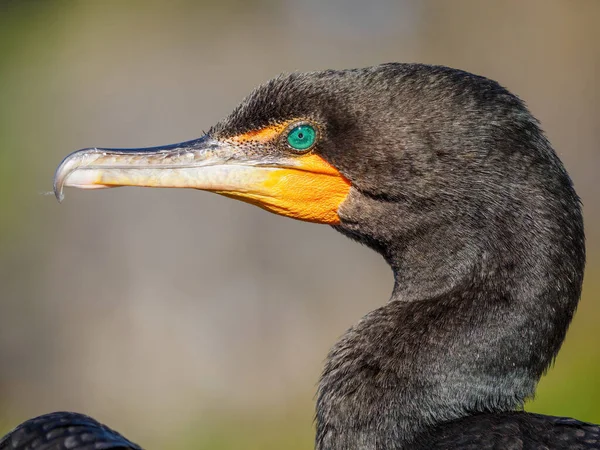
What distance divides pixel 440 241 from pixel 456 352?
412 mm

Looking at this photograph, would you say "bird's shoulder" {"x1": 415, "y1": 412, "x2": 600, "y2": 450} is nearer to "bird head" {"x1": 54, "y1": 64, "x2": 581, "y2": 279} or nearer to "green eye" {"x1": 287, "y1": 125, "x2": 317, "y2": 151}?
"bird head" {"x1": 54, "y1": 64, "x2": 581, "y2": 279}

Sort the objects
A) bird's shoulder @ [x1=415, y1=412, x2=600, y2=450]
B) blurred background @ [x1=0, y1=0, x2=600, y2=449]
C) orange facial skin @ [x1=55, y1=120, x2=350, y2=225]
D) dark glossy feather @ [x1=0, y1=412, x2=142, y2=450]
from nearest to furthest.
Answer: bird's shoulder @ [x1=415, y1=412, x2=600, y2=450], dark glossy feather @ [x1=0, y1=412, x2=142, y2=450], orange facial skin @ [x1=55, y1=120, x2=350, y2=225], blurred background @ [x1=0, y1=0, x2=600, y2=449]

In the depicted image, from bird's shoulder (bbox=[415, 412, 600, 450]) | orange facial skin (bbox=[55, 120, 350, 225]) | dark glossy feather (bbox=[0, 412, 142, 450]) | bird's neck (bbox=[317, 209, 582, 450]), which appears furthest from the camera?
orange facial skin (bbox=[55, 120, 350, 225])

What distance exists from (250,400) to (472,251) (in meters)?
6.05

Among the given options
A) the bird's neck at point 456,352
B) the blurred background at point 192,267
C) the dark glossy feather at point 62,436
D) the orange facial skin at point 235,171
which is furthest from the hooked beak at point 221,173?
Answer: the blurred background at point 192,267

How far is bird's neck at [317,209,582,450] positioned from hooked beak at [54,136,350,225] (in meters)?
0.55

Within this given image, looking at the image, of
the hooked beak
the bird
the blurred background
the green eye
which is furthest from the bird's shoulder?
the blurred background

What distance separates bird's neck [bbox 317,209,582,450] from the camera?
3.21m

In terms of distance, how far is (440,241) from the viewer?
3.38 m

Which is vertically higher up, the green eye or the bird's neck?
the green eye

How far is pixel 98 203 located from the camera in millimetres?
9711

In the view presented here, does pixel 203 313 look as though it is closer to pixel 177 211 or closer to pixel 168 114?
pixel 177 211

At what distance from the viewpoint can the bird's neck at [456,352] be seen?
10.5 ft

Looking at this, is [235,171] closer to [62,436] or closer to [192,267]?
[62,436]
